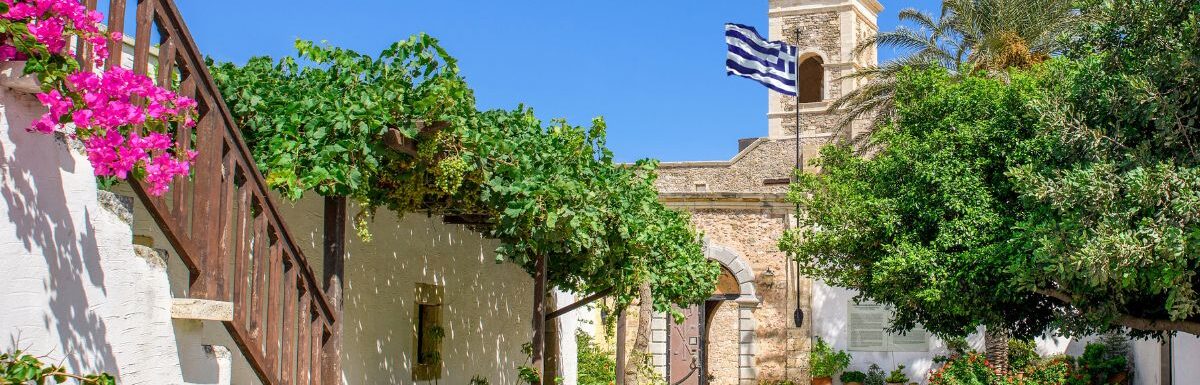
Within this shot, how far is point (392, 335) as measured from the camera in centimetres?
1016

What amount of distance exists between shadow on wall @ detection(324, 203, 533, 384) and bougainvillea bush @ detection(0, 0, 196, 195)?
15.4ft

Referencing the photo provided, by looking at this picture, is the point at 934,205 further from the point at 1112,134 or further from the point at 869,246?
the point at 1112,134

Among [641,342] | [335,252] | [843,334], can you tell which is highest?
[335,252]

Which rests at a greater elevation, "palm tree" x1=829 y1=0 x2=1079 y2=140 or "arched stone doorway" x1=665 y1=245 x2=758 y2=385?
"palm tree" x1=829 y1=0 x2=1079 y2=140

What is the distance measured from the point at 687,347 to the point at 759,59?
7.30 metres

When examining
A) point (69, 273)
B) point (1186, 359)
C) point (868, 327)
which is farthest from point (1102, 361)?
point (69, 273)

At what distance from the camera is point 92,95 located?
4.25 metres

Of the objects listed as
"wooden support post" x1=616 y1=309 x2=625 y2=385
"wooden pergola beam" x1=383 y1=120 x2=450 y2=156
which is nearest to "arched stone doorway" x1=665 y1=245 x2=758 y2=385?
"wooden support post" x1=616 y1=309 x2=625 y2=385

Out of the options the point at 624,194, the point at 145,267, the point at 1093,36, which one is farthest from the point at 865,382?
the point at 145,267

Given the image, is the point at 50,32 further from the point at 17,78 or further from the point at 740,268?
the point at 740,268

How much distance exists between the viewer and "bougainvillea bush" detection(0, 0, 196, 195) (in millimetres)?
4094

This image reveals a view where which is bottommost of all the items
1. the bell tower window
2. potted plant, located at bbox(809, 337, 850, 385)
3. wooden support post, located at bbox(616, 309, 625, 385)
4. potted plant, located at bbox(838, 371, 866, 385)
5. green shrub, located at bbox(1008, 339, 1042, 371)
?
potted plant, located at bbox(838, 371, 866, 385)

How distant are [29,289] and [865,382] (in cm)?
1923

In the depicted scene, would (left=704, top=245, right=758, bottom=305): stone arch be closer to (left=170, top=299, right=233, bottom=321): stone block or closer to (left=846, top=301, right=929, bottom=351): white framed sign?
(left=846, top=301, right=929, bottom=351): white framed sign
